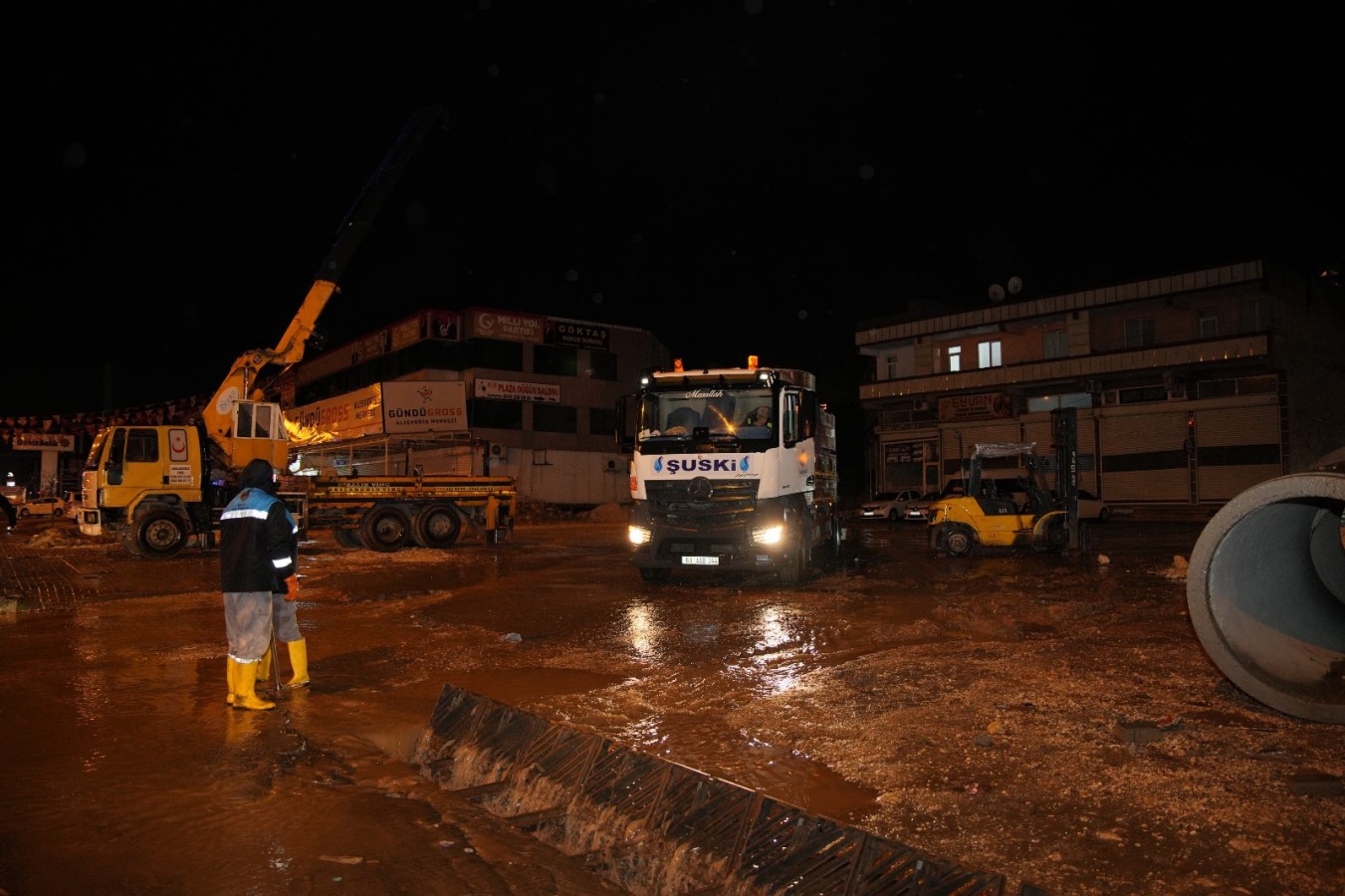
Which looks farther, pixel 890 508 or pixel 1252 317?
pixel 1252 317

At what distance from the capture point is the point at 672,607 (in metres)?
11.0

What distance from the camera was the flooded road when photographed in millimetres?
3762

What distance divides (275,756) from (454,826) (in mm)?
1572

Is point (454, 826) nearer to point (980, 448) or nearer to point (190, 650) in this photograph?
point (190, 650)

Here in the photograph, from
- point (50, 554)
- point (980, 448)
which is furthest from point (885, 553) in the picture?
point (50, 554)

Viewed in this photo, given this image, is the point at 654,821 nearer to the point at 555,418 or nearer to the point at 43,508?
the point at 555,418

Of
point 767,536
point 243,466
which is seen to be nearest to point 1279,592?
point 767,536

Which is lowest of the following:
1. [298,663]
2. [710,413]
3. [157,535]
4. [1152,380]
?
[298,663]

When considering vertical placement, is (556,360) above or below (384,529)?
above

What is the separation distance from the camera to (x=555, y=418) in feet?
147

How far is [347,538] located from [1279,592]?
18.8m

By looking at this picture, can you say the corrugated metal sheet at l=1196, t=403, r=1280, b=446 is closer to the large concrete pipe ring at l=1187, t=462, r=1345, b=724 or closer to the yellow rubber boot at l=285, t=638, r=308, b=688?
the large concrete pipe ring at l=1187, t=462, r=1345, b=724

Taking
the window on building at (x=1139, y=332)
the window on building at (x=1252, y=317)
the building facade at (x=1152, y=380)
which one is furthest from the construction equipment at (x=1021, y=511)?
the window on building at (x=1139, y=332)

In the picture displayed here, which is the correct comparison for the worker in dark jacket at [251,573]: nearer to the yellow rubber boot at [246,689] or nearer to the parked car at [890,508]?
the yellow rubber boot at [246,689]
